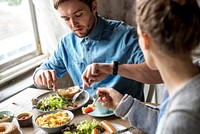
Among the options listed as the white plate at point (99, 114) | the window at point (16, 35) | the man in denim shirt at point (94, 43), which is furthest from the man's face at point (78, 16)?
the window at point (16, 35)

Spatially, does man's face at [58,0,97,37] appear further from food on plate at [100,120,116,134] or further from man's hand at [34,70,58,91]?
food on plate at [100,120,116,134]

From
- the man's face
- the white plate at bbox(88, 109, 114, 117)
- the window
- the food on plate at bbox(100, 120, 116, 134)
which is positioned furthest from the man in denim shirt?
the window

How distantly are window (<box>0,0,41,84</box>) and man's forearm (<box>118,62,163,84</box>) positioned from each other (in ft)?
3.27

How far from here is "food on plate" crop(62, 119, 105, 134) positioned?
4.15 ft

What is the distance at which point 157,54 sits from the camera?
822 mm

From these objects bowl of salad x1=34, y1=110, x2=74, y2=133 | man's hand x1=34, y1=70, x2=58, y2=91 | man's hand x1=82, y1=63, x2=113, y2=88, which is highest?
man's hand x1=82, y1=63, x2=113, y2=88

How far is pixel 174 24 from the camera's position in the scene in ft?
2.47

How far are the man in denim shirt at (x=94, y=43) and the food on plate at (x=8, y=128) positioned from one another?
0.39 metres

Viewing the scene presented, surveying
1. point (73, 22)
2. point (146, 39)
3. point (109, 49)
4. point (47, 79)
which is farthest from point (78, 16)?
point (146, 39)

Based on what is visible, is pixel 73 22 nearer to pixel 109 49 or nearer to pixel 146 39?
pixel 109 49

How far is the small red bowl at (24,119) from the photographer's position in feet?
4.52

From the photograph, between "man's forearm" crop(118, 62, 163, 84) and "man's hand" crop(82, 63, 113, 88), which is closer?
"man's hand" crop(82, 63, 113, 88)

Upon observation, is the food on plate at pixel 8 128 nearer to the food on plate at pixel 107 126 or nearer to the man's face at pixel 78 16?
the food on plate at pixel 107 126

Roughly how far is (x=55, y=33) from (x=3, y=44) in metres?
0.42
